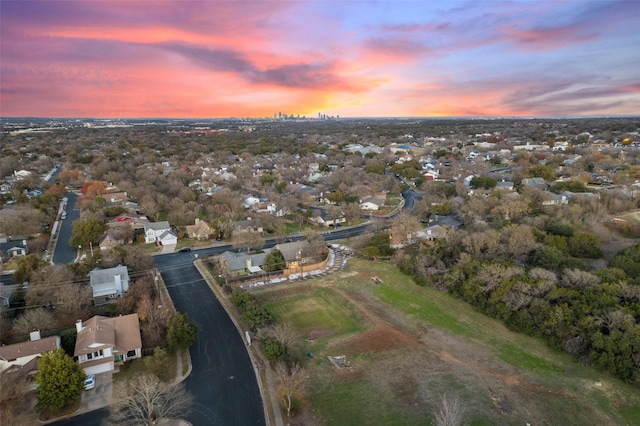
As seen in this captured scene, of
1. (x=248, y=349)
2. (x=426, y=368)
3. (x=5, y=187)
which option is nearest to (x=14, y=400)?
(x=248, y=349)

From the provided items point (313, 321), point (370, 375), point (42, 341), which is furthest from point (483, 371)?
point (42, 341)

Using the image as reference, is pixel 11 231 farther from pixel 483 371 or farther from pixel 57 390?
pixel 483 371

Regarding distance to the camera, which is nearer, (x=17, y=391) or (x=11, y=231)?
(x=17, y=391)

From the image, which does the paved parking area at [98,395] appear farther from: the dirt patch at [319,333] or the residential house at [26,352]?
the dirt patch at [319,333]

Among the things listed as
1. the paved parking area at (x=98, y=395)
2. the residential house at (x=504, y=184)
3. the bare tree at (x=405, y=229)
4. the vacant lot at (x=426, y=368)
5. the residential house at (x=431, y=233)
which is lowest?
the vacant lot at (x=426, y=368)

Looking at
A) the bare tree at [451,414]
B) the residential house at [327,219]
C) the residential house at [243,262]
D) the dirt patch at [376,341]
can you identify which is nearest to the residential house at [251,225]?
the residential house at [327,219]

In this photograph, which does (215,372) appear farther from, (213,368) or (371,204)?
(371,204)

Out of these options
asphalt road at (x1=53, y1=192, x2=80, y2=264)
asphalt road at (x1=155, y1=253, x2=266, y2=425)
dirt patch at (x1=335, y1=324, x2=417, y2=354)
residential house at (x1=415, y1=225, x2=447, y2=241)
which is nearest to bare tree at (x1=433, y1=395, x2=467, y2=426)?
dirt patch at (x1=335, y1=324, x2=417, y2=354)
